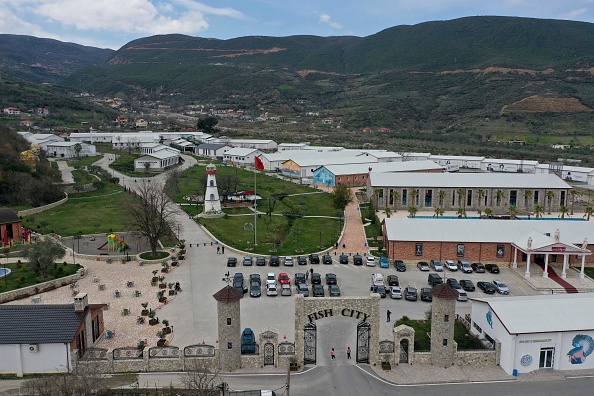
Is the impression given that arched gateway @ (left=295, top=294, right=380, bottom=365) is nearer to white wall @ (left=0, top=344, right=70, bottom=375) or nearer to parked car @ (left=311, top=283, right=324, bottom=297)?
parked car @ (left=311, top=283, right=324, bottom=297)

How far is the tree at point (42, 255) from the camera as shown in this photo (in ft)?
126

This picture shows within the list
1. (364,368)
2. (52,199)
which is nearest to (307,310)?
(364,368)

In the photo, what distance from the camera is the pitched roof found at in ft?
82.0

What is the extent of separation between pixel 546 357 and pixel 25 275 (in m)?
36.6

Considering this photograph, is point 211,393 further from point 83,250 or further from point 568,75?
point 568,75

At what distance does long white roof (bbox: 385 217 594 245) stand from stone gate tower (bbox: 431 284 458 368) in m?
19.2

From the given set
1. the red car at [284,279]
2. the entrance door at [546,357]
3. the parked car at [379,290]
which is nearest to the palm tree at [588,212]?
the parked car at [379,290]

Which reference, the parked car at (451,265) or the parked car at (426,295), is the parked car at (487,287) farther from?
the parked car at (426,295)

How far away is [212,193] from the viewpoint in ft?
197

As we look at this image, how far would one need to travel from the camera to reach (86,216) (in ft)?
196

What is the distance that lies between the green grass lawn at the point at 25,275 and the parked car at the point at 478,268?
32946mm

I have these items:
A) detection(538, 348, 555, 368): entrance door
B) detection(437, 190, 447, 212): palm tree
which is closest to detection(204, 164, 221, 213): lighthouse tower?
detection(437, 190, 447, 212): palm tree

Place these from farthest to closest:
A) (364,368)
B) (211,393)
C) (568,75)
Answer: (568,75), (364,368), (211,393)

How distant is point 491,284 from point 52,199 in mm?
54876
